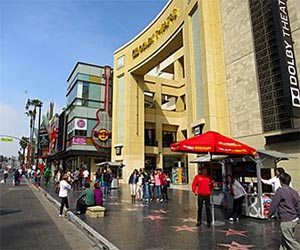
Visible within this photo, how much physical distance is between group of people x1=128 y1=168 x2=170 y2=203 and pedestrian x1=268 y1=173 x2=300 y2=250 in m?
10.1

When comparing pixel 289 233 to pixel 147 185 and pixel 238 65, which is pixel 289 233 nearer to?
pixel 147 185

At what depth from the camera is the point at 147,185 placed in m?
15.3

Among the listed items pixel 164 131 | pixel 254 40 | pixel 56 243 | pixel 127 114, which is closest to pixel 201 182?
pixel 56 243

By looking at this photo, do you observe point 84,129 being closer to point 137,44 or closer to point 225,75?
point 137,44

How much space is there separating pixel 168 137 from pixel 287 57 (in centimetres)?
2666

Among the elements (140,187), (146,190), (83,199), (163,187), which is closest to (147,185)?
(146,190)

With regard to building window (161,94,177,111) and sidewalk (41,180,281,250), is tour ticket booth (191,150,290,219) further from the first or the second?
building window (161,94,177,111)

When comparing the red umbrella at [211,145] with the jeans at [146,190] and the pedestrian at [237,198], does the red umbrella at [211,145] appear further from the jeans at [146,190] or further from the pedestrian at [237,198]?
the jeans at [146,190]

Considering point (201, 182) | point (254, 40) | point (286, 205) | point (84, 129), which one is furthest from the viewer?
point (84, 129)

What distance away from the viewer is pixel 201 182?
877cm

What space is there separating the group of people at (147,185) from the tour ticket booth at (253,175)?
2781mm

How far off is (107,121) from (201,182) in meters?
32.0

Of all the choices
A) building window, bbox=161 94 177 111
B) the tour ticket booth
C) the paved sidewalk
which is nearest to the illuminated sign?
building window, bbox=161 94 177 111

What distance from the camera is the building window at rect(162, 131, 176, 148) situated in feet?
127
